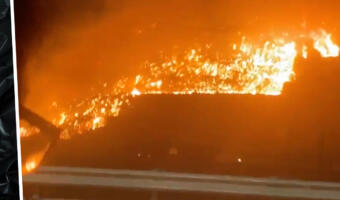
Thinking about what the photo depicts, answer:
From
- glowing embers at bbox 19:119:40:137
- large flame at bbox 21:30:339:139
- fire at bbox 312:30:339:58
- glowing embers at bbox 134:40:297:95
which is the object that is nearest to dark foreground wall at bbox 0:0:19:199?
glowing embers at bbox 19:119:40:137

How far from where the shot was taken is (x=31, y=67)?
55.7 inches

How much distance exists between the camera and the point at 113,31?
1.34 meters

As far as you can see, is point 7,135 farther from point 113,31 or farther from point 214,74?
point 214,74

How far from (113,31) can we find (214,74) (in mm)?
341

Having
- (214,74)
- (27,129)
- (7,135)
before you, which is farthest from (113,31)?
(7,135)

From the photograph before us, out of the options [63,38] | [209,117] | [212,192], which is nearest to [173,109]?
[209,117]

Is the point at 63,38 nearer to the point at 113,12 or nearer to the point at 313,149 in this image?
the point at 113,12

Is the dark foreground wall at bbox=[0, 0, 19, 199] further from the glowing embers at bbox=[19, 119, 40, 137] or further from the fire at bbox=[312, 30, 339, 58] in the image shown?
the fire at bbox=[312, 30, 339, 58]

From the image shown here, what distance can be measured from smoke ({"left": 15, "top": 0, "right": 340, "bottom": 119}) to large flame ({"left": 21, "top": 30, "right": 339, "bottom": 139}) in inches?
1.3

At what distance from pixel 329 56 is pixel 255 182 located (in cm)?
43

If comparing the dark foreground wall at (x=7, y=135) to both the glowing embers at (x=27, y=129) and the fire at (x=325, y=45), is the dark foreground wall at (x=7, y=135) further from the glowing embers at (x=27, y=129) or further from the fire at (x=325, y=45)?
the fire at (x=325, y=45)

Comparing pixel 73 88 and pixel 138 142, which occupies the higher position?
pixel 73 88

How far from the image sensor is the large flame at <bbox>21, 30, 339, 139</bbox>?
1.25 meters

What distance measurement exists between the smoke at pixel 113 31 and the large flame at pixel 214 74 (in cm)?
3
